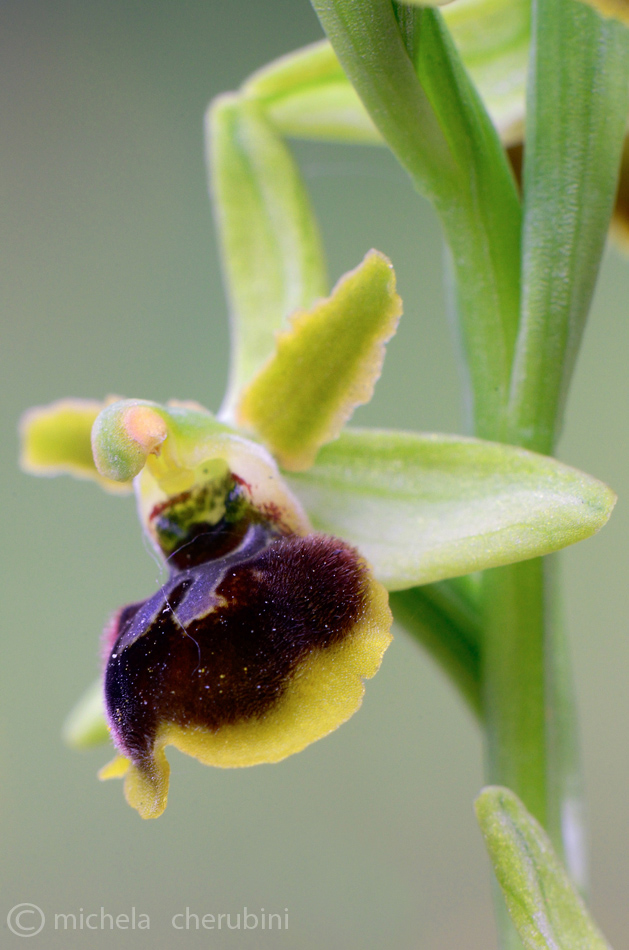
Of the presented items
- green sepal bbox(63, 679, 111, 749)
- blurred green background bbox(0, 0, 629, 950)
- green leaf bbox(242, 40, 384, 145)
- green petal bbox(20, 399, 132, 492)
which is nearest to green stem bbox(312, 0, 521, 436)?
green leaf bbox(242, 40, 384, 145)

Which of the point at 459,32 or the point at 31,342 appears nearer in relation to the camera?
the point at 459,32

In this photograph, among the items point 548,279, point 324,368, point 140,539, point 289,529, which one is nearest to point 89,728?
point 289,529

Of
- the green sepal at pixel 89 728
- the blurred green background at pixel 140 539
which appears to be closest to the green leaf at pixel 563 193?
the green sepal at pixel 89 728

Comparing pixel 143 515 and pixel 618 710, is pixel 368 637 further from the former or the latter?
pixel 618 710

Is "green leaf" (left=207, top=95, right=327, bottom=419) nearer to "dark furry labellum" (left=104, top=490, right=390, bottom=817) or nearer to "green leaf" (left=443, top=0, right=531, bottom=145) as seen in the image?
"green leaf" (left=443, top=0, right=531, bottom=145)

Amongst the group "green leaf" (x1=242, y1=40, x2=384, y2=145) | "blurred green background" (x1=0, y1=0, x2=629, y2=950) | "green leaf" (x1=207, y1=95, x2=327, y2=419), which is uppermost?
"green leaf" (x1=242, y1=40, x2=384, y2=145)

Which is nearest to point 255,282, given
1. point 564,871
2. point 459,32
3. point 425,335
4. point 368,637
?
point 459,32
